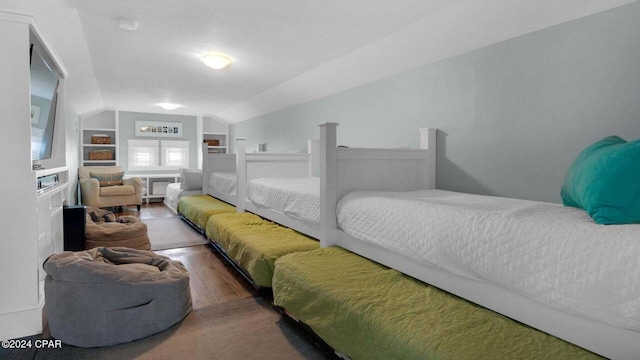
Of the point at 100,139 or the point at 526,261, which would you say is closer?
the point at 526,261

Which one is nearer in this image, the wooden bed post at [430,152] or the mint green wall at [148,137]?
the wooden bed post at [430,152]

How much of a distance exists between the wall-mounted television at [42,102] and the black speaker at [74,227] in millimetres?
639

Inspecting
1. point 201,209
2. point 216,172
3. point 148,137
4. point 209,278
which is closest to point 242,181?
point 201,209

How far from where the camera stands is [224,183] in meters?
4.46

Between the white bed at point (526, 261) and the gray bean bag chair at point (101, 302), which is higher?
the white bed at point (526, 261)

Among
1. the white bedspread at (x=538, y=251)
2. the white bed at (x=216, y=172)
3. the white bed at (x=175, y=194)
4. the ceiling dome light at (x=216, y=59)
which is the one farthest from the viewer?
the white bed at (x=175, y=194)

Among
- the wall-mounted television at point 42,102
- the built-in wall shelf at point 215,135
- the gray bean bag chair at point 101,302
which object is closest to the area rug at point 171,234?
the wall-mounted television at point 42,102

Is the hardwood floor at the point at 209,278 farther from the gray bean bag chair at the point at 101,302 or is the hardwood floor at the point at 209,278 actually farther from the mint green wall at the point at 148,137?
the mint green wall at the point at 148,137

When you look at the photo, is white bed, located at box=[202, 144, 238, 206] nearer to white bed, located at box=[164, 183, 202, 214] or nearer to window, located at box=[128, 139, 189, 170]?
white bed, located at box=[164, 183, 202, 214]

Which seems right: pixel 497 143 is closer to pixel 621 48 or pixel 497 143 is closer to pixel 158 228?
pixel 621 48

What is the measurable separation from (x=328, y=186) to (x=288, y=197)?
25.5 inches

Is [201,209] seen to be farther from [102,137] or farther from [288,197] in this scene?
[102,137]

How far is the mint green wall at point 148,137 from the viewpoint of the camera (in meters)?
7.34

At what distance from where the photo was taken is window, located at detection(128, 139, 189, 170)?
7.44m
